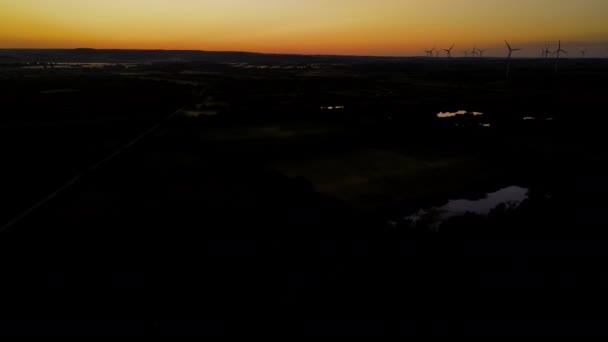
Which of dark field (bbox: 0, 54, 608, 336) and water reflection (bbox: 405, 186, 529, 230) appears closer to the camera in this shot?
dark field (bbox: 0, 54, 608, 336)

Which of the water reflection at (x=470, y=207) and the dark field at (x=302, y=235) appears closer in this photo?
the dark field at (x=302, y=235)

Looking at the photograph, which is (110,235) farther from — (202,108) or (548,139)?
(202,108)

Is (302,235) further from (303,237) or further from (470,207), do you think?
(470,207)

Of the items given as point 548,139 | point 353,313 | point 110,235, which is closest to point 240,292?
point 353,313

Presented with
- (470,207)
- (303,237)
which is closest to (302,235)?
(303,237)
